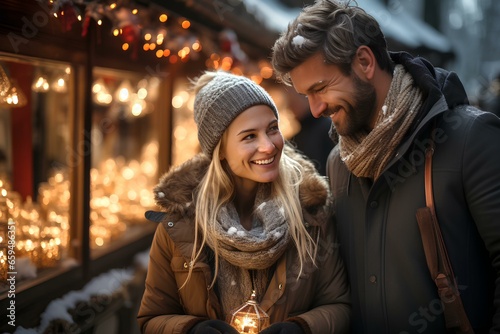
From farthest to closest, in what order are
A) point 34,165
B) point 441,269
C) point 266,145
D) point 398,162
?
point 34,165
point 266,145
point 398,162
point 441,269

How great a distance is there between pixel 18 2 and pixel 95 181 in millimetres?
2840

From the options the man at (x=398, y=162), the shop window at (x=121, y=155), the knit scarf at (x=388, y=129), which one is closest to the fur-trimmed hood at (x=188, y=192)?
the man at (x=398, y=162)

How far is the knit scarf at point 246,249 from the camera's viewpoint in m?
2.70

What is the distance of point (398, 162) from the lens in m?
2.66

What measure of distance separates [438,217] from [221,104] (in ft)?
3.59

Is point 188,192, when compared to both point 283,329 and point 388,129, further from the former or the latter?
point 388,129

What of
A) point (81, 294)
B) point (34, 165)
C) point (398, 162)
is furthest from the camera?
point (34, 165)

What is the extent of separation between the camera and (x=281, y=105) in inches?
365

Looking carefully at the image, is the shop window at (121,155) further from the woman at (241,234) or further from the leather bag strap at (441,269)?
the leather bag strap at (441,269)

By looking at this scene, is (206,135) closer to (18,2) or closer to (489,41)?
(18,2)

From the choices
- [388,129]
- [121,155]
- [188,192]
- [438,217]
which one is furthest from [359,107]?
[121,155]

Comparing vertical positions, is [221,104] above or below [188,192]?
above

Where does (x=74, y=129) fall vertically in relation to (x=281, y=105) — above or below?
above

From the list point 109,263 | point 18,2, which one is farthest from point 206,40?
point 18,2
